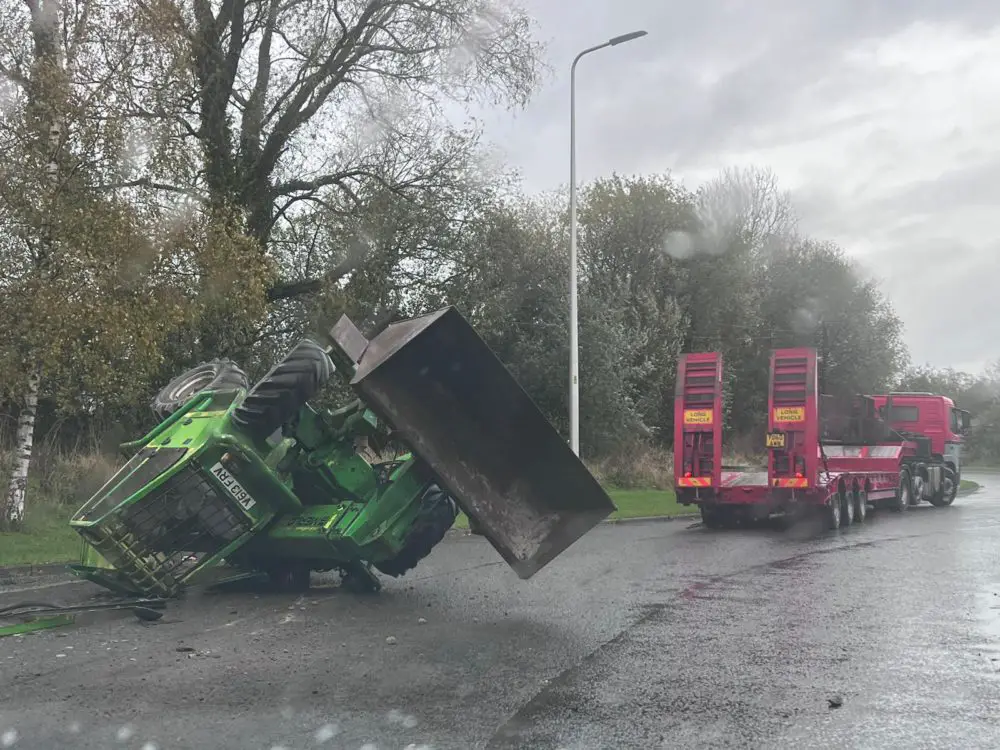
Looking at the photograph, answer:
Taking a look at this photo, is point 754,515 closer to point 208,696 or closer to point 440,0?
point 440,0

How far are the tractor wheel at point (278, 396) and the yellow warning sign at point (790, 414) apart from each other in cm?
1097

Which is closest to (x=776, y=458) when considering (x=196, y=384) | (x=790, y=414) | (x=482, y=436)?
(x=790, y=414)

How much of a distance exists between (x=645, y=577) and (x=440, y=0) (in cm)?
1523

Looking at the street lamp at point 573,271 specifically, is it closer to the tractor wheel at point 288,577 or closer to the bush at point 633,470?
the bush at point 633,470

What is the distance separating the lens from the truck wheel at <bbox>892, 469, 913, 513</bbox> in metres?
23.9

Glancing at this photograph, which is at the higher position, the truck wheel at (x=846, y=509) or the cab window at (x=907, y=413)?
the cab window at (x=907, y=413)

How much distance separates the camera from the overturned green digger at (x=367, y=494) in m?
8.28

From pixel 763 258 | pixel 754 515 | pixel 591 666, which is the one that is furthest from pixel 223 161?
pixel 763 258

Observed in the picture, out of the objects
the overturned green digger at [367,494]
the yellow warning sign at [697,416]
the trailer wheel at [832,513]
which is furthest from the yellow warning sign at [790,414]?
the overturned green digger at [367,494]

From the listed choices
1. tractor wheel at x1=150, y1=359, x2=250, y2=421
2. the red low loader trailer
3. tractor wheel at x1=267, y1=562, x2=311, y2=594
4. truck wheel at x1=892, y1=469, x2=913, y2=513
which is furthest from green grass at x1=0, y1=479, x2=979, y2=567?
truck wheel at x1=892, y1=469, x2=913, y2=513

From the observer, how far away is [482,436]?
8672 millimetres

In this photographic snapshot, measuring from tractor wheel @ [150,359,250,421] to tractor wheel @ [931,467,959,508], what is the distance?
69.7ft

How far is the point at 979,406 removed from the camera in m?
75.8

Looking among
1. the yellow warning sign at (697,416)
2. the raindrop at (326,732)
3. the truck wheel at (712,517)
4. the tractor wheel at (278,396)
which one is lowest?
the truck wheel at (712,517)
